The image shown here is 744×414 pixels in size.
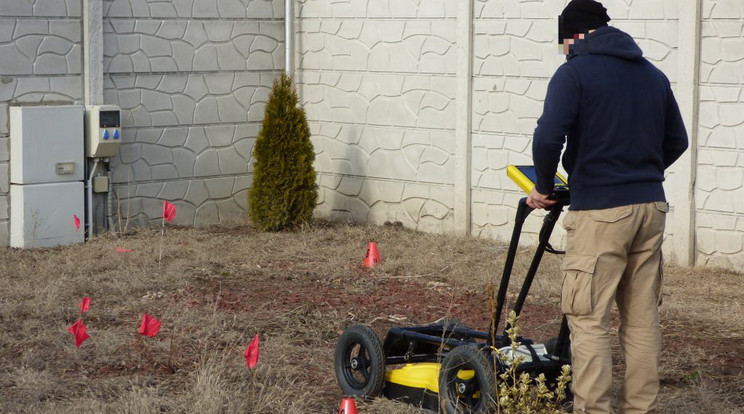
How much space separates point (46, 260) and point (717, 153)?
570 centimetres

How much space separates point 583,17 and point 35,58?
657 centimetres

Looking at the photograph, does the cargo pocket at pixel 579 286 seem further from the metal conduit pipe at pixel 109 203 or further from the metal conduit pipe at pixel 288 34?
the metal conduit pipe at pixel 288 34

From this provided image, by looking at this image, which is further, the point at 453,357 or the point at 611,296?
the point at 453,357

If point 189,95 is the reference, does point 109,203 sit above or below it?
below

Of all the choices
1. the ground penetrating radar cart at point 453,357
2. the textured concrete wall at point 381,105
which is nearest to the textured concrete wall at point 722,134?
the textured concrete wall at point 381,105

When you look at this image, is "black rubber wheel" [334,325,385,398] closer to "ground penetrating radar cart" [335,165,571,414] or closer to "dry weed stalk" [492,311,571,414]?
"ground penetrating radar cart" [335,165,571,414]

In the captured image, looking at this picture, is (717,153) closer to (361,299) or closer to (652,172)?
(361,299)

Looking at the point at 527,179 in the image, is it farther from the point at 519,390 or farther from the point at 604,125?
the point at 519,390

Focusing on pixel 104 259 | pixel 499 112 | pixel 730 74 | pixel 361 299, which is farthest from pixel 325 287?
pixel 730 74

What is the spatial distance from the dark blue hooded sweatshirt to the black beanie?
6 cm

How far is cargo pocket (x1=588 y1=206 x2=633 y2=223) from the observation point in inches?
173

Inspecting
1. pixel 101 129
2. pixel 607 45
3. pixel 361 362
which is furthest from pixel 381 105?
pixel 607 45

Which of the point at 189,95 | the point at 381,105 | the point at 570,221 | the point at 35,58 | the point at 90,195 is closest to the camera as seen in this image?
the point at 570,221

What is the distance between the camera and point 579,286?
440cm
